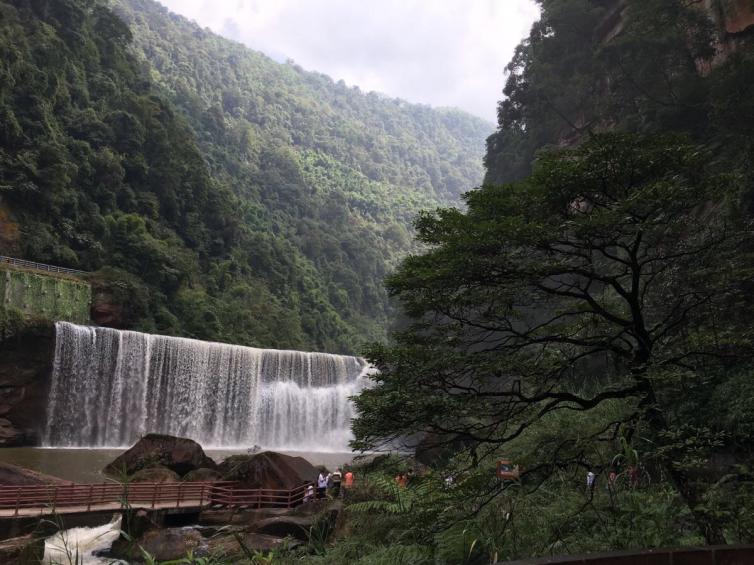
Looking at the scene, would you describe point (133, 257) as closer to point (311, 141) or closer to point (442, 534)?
point (442, 534)

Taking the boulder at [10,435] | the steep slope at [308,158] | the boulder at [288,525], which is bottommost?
the boulder at [288,525]

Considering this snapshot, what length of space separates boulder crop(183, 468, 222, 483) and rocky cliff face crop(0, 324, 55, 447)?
393 inches

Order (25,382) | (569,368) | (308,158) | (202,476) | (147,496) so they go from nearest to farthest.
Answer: (569,368), (147,496), (202,476), (25,382), (308,158)

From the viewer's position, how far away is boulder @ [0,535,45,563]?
759 centimetres

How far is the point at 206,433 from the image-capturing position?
26.6 metres

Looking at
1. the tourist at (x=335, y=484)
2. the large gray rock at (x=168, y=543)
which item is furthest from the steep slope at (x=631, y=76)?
the large gray rock at (x=168, y=543)

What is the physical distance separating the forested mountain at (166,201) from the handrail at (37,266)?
4.01 feet

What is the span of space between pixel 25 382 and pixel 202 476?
10942 millimetres

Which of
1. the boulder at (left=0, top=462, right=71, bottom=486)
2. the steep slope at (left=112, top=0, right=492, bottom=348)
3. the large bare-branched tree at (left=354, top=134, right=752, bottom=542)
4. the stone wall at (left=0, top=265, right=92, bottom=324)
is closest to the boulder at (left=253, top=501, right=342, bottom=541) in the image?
the boulder at (left=0, top=462, right=71, bottom=486)

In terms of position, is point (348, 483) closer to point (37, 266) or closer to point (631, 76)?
point (631, 76)

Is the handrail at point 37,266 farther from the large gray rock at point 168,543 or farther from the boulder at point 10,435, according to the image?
the large gray rock at point 168,543

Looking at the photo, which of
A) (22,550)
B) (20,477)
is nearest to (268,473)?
(20,477)

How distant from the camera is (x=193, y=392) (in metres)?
26.2

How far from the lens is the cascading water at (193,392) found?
891 inches
